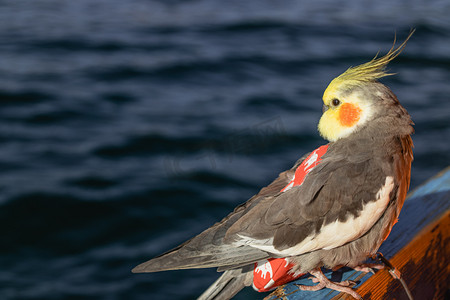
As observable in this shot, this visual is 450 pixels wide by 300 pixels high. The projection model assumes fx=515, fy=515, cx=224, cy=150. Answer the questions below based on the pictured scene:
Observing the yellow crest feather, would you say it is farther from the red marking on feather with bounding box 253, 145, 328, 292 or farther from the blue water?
the blue water

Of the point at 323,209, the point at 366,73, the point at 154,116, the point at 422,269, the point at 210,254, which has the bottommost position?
the point at 154,116

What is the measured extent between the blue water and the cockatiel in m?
3.17

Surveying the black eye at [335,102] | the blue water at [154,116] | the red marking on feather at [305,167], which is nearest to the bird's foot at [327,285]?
the red marking on feather at [305,167]

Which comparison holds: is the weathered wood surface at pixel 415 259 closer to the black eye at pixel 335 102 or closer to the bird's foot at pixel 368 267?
the bird's foot at pixel 368 267

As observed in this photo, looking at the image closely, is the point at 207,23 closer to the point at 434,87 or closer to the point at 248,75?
the point at 248,75

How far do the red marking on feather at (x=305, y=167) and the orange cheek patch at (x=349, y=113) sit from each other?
0.49 feet

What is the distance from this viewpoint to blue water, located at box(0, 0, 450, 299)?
5445mm

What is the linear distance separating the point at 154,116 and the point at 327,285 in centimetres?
509

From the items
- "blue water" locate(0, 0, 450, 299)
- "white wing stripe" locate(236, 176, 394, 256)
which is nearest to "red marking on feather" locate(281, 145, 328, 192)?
"white wing stripe" locate(236, 176, 394, 256)

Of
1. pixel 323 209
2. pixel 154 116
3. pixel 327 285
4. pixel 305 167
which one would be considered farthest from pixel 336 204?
pixel 154 116

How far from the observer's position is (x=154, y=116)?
6.84 meters

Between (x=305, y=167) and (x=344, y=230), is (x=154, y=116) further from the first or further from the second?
(x=344, y=230)

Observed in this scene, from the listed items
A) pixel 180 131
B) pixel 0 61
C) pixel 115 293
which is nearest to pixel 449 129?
pixel 180 131

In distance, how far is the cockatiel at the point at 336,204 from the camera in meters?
2.05
